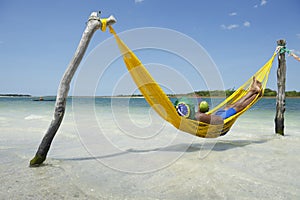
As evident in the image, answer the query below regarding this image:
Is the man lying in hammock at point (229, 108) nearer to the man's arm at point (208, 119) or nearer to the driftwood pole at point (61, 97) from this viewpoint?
the man's arm at point (208, 119)

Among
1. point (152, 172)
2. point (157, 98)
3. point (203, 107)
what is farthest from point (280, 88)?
point (152, 172)

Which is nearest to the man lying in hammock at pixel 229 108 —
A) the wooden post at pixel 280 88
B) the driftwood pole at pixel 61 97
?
the wooden post at pixel 280 88

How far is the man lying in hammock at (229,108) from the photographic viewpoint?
2.96m

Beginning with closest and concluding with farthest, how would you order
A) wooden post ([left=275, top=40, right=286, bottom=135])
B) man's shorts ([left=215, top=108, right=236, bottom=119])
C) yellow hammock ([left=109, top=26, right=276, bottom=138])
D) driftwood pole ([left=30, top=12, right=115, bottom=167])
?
1. driftwood pole ([left=30, top=12, right=115, bottom=167])
2. yellow hammock ([left=109, top=26, right=276, bottom=138])
3. man's shorts ([left=215, top=108, right=236, bottom=119])
4. wooden post ([left=275, top=40, right=286, bottom=135])

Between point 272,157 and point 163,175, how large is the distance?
1479 millimetres

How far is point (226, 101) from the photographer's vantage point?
12.2 ft

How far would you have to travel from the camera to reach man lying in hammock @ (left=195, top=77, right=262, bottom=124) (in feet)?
9.72

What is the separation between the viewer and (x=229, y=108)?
3398 millimetres

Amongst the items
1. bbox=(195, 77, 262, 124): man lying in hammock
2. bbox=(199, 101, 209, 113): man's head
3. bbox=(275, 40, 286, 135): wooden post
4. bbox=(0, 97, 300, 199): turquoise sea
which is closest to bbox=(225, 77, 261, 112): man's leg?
bbox=(195, 77, 262, 124): man lying in hammock

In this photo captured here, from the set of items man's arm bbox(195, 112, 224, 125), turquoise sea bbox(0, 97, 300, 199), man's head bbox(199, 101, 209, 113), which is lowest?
turquoise sea bbox(0, 97, 300, 199)

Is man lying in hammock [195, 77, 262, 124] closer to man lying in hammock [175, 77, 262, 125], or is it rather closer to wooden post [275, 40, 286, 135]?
man lying in hammock [175, 77, 262, 125]

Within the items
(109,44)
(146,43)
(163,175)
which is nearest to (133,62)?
(109,44)

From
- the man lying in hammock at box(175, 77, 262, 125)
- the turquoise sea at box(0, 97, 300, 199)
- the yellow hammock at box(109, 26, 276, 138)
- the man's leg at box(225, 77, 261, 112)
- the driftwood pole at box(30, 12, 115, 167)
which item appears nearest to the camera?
the turquoise sea at box(0, 97, 300, 199)

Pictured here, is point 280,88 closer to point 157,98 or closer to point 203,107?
point 203,107
